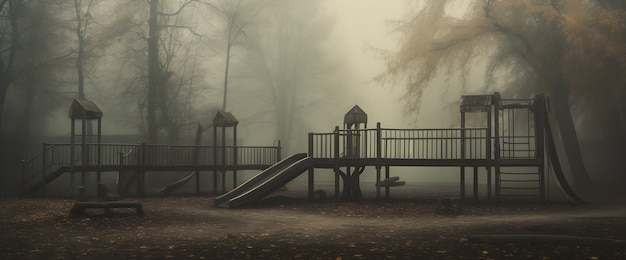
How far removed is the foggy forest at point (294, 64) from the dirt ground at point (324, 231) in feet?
34.3

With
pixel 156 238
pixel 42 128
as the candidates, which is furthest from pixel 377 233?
pixel 42 128

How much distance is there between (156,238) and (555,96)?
2237cm

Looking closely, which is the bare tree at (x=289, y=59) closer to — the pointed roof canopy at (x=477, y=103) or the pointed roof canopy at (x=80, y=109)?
the pointed roof canopy at (x=80, y=109)

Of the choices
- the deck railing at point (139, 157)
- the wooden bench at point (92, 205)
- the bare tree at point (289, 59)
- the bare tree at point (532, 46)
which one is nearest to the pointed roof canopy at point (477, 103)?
the bare tree at point (532, 46)

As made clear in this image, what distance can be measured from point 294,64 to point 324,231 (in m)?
34.8

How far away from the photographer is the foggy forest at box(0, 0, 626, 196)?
27562mm

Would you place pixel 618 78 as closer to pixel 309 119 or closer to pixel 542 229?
pixel 542 229

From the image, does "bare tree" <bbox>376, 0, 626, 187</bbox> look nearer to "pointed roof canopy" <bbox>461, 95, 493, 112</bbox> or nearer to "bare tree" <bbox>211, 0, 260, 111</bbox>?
"pointed roof canopy" <bbox>461, 95, 493, 112</bbox>

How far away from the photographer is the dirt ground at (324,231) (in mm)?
9633

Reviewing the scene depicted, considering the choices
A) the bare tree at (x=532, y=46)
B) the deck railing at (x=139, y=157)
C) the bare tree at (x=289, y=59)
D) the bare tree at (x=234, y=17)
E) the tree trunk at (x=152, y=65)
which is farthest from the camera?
the bare tree at (x=289, y=59)

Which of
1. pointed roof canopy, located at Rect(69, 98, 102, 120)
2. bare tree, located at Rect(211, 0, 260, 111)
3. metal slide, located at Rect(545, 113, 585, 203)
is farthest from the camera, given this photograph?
bare tree, located at Rect(211, 0, 260, 111)

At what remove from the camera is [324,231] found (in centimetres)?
1235

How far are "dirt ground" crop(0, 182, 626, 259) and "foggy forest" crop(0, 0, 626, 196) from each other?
10461mm

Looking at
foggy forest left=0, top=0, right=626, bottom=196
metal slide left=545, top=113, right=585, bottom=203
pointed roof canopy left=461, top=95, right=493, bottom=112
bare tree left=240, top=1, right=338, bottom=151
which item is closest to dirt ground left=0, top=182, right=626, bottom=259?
metal slide left=545, top=113, right=585, bottom=203
